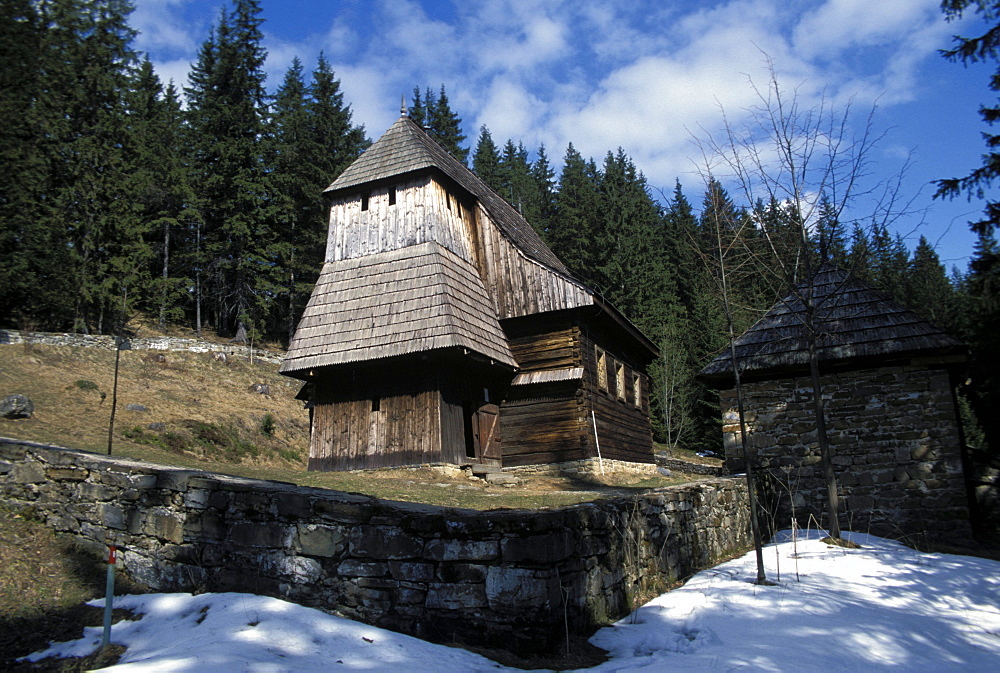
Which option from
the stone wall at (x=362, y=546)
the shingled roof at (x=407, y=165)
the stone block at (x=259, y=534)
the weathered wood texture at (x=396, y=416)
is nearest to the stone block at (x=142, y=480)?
the stone wall at (x=362, y=546)

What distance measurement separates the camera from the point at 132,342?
2777 cm

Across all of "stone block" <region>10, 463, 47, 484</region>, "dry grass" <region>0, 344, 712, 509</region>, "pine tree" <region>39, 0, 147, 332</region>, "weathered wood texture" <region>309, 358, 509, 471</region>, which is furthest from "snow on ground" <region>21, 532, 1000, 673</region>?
"pine tree" <region>39, 0, 147, 332</region>

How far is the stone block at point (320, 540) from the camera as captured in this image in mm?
5934

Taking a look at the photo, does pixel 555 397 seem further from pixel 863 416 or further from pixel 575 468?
pixel 863 416

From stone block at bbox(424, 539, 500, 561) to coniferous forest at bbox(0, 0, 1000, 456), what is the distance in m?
19.8

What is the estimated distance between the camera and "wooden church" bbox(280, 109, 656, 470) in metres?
15.5

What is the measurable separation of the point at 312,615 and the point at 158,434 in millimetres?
14093

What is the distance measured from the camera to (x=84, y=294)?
27.8 meters

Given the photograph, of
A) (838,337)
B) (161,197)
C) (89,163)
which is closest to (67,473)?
(838,337)

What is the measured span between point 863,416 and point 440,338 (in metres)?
9.33

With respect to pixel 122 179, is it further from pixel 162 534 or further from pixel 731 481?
pixel 731 481

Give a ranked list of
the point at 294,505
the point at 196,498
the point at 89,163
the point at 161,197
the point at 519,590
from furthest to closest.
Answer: the point at 161,197 < the point at 89,163 < the point at 196,498 < the point at 294,505 < the point at 519,590

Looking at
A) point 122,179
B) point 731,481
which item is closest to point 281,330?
point 122,179

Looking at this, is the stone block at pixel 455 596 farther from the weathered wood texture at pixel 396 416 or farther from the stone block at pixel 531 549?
the weathered wood texture at pixel 396 416
